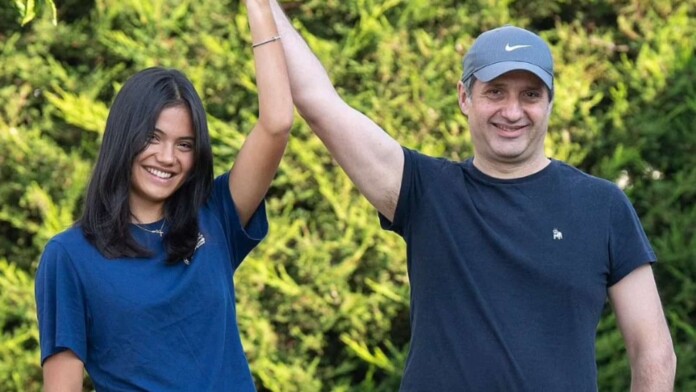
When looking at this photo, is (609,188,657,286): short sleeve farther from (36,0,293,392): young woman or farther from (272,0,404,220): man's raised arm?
(36,0,293,392): young woman

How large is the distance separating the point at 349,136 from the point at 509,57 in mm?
484

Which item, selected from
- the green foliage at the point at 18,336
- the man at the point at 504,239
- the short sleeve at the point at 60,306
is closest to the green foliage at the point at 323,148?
the green foliage at the point at 18,336

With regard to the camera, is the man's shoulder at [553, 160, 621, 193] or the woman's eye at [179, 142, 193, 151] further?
the man's shoulder at [553, 160, 621, 193]

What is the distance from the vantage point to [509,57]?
11.1ft

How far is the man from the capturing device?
326 centimetres

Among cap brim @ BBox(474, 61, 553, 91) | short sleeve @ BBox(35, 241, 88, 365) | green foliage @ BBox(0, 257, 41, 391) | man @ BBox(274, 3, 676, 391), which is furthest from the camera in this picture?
green foliage @ BBox(0, 257, 41, 391)

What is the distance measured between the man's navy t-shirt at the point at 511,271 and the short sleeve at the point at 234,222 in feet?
1.26

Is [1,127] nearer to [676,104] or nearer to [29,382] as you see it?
[29,382]

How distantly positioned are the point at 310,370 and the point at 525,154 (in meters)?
2.53

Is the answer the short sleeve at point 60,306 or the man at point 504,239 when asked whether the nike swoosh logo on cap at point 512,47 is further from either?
the short sleeve at point 60,306

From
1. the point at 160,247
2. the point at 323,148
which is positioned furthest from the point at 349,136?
the point at 323,148

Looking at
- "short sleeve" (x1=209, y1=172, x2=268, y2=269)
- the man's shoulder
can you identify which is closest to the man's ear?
the man's shoulder

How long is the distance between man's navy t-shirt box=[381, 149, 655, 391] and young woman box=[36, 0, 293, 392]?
46 centimetres

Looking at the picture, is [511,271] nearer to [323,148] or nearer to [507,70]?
[507,70]
